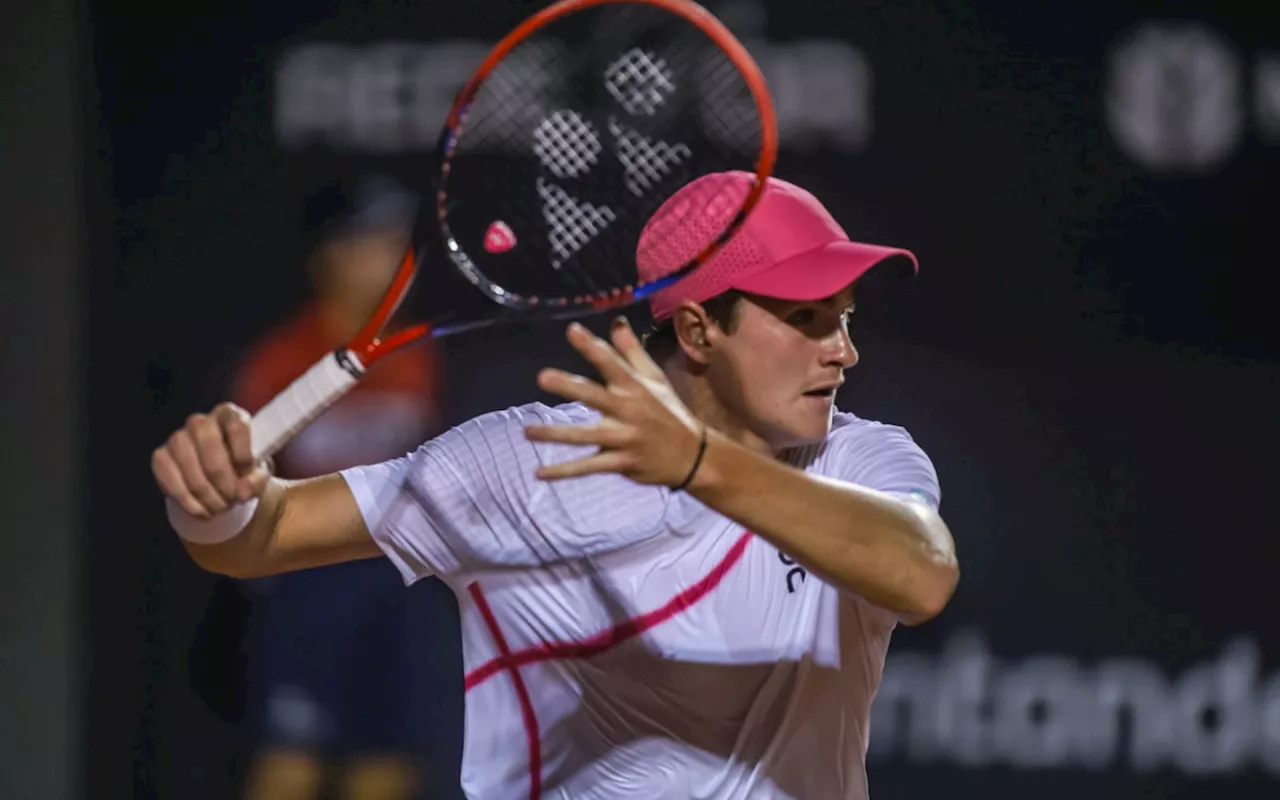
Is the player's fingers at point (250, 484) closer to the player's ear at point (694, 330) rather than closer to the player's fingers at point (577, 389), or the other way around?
the player's fingers at point (577, 389)

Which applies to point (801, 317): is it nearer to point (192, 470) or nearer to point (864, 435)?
point (864, 435)

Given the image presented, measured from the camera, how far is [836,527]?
1.58m

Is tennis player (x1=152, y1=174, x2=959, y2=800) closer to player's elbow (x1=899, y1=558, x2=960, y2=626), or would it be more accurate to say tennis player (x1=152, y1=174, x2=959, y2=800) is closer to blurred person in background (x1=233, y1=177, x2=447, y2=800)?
player's elbow (x1=899, y1=558, x2=960, y2=626)

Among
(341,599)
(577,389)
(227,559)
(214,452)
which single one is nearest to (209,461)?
(214,452)

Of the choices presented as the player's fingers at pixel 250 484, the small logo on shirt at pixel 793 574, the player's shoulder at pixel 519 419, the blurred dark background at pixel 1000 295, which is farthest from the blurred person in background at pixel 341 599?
the player's fingers at pixel 250 484

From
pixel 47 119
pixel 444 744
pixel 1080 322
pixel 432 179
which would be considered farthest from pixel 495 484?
pixel 47 119

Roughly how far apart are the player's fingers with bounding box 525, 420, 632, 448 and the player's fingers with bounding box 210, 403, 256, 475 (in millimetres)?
307

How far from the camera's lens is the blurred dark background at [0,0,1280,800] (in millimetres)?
2977

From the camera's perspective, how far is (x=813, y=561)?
158 centimetres

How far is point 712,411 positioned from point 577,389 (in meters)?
0.56

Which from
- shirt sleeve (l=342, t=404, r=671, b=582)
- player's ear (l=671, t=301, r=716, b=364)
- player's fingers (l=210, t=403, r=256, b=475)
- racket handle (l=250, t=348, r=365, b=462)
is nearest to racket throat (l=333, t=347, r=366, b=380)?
racket handle (l=250, t=348, r=365, b=462)

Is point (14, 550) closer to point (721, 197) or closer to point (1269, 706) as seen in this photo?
point (721, 197)

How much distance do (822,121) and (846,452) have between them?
1153 millimetres

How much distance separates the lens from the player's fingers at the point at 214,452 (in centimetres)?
160
